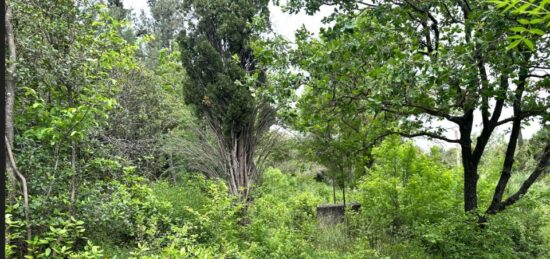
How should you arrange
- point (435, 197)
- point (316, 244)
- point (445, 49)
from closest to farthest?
1. point (445, 49)
2. point (435, 197)
3. point (316, 244)

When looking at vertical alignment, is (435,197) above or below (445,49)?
below

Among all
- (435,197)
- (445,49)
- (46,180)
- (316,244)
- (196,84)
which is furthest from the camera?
(196,84)

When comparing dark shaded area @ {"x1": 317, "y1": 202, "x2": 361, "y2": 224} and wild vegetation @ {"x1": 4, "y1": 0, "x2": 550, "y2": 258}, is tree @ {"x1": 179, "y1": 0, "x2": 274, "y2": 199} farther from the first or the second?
dark shaded area @ {"x1": 317, "y1": 202, "x2": 361, "y2": 224}

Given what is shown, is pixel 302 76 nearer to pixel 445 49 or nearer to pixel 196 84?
pixel 445 49

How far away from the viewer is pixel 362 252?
3.78m

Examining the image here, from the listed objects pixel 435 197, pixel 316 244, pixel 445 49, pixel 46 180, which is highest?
pixel 445 49

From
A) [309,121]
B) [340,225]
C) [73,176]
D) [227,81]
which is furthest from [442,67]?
[227,81]

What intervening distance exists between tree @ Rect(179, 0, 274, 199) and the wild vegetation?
3 centimetres

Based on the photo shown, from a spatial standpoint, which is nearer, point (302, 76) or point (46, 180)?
point (46, 180)

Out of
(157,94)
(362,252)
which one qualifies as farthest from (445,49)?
(157,94)

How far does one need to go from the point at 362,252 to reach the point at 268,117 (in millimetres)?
3475

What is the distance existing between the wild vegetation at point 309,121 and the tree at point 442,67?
17 mm

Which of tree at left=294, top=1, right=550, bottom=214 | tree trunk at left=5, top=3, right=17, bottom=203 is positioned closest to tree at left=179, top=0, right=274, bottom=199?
tree at left=294, top=1, right=550, bottom=214

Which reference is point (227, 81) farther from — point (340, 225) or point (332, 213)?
point (340, 225)
